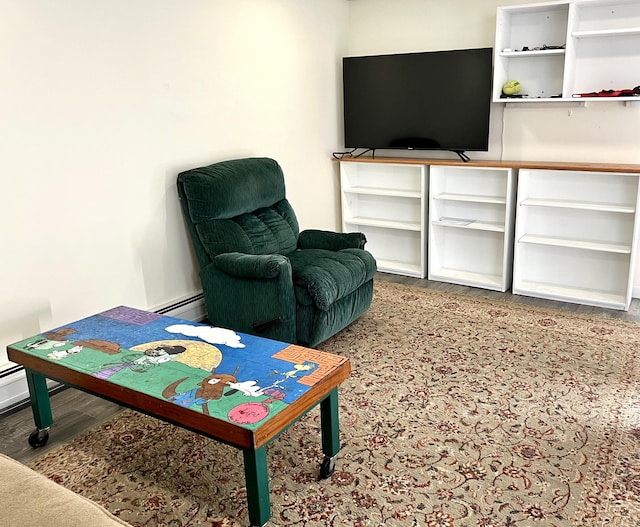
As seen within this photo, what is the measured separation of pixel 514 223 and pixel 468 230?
1.56 feet

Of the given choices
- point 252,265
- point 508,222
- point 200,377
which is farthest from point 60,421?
point 508,222

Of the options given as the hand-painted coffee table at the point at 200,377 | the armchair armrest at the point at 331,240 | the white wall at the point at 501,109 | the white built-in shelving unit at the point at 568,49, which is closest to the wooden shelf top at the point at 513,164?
the white wall at the point at 501,109

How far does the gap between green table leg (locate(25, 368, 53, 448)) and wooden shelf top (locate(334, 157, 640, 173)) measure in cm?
314

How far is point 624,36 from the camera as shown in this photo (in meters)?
3.92

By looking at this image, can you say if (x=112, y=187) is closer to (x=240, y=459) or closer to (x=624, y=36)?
(x=240, y=459)

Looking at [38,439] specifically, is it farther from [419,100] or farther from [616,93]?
[616,93]

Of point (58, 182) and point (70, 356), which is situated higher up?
point (58, 182)

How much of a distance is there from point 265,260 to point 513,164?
2.11 m

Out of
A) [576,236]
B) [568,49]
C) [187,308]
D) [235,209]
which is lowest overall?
[187,308]

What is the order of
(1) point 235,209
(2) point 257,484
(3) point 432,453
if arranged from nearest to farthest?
(2) point 257,484 < (3) point 432,453 < (1) point 235,209

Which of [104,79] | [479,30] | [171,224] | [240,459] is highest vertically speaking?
[479,30]

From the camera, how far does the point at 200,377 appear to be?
7.32ft

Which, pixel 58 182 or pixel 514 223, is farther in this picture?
pixel 514 223

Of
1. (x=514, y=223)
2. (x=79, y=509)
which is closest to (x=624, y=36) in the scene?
(x=514, y=223)
